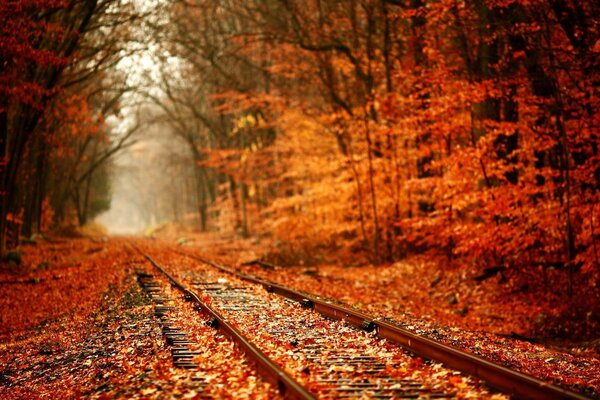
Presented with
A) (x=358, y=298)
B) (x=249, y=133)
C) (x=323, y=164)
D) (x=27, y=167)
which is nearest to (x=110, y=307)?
(x=358, y=298)

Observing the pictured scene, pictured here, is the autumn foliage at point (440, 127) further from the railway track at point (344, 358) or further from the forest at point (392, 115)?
the railway track at point (344, 358)

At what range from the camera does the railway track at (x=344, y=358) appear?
588 cm

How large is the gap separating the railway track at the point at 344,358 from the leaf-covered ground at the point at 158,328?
427 mm

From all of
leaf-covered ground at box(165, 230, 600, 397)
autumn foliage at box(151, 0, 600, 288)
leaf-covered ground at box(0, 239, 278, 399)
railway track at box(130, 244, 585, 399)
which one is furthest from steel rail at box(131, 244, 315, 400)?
autumn foliage at box(151, 0, 600, 288)

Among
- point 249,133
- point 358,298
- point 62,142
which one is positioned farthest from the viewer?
point 249,133

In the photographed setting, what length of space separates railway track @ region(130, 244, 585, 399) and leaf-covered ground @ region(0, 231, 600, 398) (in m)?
0.43

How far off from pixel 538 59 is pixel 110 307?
11.7 meters

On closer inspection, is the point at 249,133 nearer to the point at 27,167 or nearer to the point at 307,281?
the point at 27,167

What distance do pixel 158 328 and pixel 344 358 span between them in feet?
12.0

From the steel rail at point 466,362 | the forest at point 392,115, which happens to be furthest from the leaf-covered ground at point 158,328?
the forest at point 392,115

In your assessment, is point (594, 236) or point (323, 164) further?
point (323, 164)

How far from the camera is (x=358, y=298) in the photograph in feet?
47.8

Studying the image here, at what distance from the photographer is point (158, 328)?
953cm

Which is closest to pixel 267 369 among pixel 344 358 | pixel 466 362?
pixel 344 358
